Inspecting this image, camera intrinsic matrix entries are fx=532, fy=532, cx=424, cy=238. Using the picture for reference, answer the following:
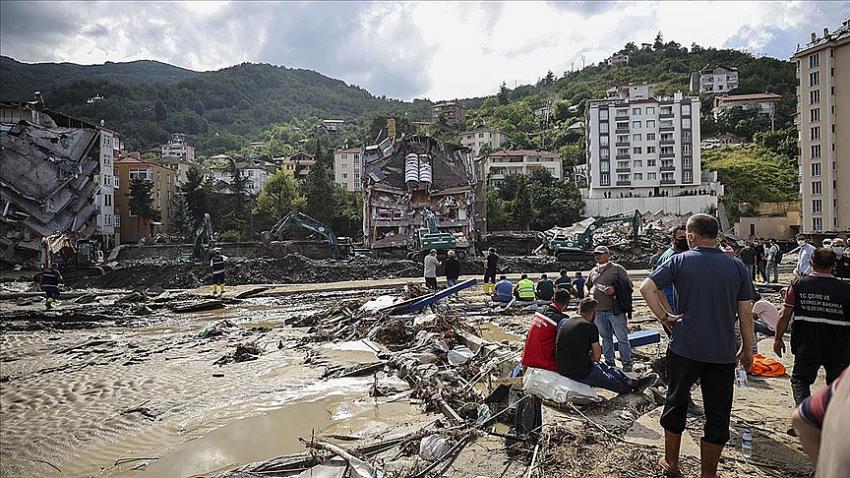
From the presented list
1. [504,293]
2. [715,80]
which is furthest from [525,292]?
[715,80]

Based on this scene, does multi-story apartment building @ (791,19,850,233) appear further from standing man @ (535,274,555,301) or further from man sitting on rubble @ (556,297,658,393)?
man sitting on rubble @ (556,297,658,393)

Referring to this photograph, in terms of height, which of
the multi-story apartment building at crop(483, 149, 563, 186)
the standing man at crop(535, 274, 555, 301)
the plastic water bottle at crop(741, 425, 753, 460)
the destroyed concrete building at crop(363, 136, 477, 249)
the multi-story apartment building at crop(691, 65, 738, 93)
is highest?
the multi-story apartment building at crop(691, 65, 738, 93)

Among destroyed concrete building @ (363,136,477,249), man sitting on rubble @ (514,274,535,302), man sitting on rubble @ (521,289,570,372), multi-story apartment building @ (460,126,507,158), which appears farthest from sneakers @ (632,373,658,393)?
multi-story apartment building @ (460,126,507,158)

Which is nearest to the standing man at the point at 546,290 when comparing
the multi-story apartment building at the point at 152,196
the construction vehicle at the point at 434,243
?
the construction vehicle at the point at 434,243

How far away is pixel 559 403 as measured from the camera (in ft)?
18.3

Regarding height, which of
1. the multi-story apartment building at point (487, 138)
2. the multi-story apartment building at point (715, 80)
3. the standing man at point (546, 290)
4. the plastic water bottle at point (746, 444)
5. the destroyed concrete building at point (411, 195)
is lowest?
the plastic water bottle at point (746, 444)

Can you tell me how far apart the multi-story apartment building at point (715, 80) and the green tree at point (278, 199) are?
90503 mm

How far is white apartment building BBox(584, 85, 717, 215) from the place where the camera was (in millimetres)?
67688

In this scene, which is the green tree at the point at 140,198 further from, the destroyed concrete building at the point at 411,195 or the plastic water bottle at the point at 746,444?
the plastic water bottle at the point at 746,444

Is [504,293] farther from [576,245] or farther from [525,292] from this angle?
[576,245]

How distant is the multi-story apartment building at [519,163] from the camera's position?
2948 inches

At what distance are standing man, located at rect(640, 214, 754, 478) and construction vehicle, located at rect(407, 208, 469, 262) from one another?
27.6 m

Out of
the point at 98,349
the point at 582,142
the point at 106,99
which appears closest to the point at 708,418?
the point at 98,349

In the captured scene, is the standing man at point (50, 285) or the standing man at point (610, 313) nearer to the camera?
the standing man at point (610, 313)
